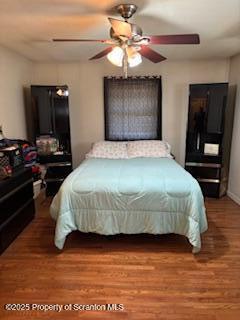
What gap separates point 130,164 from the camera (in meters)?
3.23

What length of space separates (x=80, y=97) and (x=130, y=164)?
1.85 metres

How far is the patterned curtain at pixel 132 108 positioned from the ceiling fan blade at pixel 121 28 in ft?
7.20

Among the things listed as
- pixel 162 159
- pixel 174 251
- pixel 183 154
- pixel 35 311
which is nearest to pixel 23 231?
pixel 35 311

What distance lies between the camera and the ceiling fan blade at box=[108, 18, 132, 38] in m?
1.80

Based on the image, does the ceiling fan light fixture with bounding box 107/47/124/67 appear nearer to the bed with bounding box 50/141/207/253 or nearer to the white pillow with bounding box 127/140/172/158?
Answer: the bed with bounding box 50/141/207/253

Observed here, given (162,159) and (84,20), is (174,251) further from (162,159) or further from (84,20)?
(84,20)

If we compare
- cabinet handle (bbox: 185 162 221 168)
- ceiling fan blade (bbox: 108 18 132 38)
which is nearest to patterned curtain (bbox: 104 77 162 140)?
cabinet handle (bbox: 185 162 221 168)

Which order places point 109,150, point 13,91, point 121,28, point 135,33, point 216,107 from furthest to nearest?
point 109,150
point 216,107
point 13,91
point 135,33
point 121,28

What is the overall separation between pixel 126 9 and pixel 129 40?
241 mm

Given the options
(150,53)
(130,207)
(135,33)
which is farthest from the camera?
(150,53)

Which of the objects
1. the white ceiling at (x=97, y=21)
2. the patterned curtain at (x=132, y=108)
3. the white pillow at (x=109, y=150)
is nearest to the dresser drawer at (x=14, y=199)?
the white pillow at (x=109, y=150)

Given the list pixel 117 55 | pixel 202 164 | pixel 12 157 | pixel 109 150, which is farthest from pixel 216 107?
pixel 12 157

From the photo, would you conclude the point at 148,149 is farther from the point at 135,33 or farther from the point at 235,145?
the point at 135,33

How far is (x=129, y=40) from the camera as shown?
2113 mm
